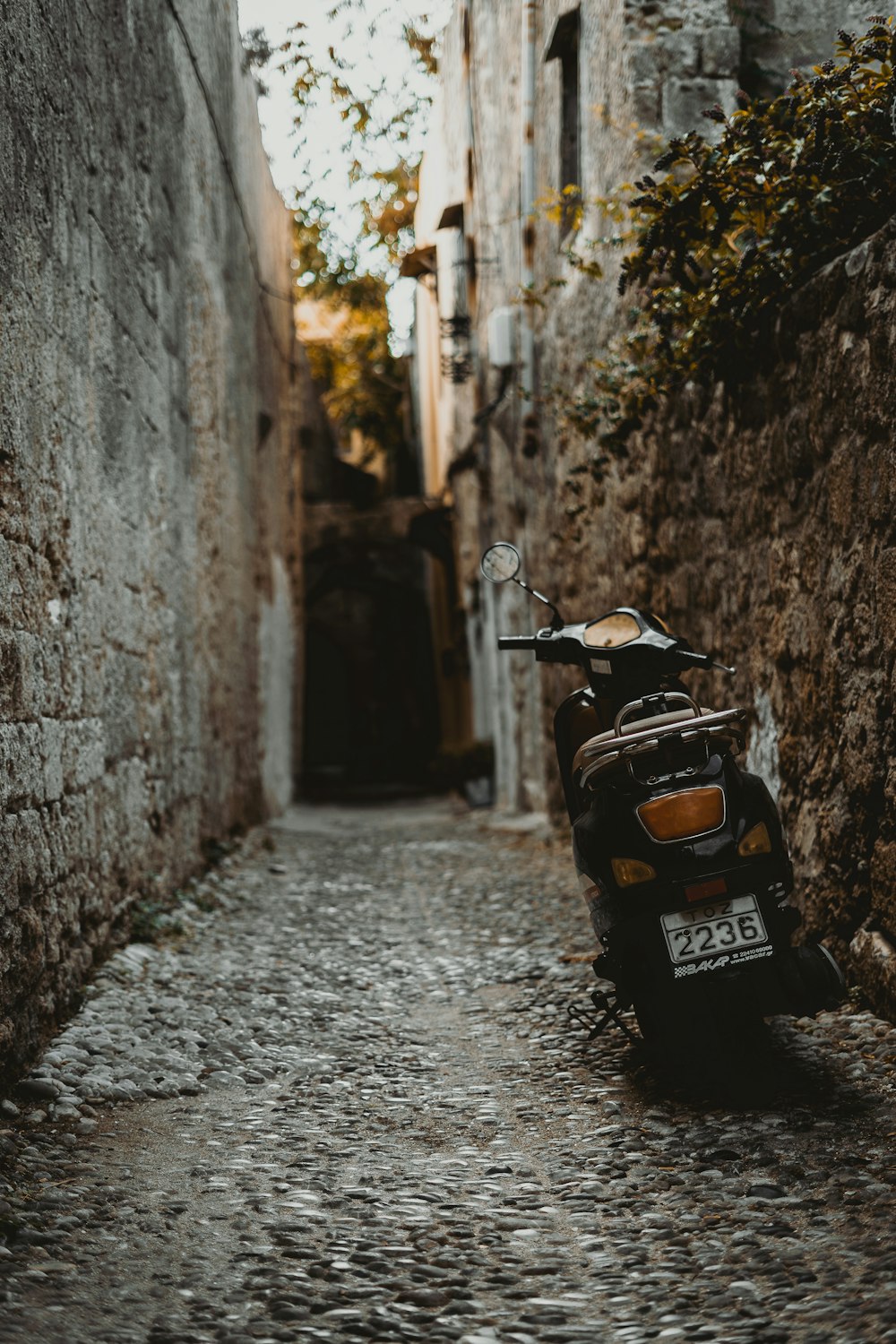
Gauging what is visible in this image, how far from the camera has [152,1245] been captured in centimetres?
234

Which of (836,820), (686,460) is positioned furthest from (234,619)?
(836,820)

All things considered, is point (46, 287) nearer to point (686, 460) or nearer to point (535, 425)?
point (686, 460)

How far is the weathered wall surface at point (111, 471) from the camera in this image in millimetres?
3445

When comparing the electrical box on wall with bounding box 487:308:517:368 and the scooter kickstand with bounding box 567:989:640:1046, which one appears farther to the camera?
the electrical box on wall with bounding box 487:308:517:368

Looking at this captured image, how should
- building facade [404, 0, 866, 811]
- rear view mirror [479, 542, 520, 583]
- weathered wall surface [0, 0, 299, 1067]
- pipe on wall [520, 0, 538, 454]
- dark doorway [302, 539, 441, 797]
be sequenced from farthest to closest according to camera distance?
1. dark doorway [302, 539, 441, 797]
2. pipe on wall [520, 0, 538, 454]
3. building facade [404, 0, 866, 811]
4. rear view mirror [479, 542, 520, 583]
5. weathered wall surface [0, 0, 299, 1067]

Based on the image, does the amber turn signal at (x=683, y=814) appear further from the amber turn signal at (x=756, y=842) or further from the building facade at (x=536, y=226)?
the building facade at (x=536, y=226)

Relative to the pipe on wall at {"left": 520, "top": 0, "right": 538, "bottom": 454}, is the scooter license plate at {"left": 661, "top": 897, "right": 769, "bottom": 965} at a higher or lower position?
lower

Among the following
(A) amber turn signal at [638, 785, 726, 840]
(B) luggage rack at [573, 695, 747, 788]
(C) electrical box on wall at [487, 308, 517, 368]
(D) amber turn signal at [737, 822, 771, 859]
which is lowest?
(D) amber turn signal at [737, 822, 771, 859]

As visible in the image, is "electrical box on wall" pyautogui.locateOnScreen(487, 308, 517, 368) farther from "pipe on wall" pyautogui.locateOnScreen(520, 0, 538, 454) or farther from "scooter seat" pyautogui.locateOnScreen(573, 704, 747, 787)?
"scooter seat" pyautogui.locateOnScreen(573, 704, 747, 787)

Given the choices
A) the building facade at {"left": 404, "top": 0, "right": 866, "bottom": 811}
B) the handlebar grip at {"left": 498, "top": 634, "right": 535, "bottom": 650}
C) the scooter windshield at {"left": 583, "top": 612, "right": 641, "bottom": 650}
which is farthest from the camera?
the building facade at {"left": 404, "top": 0, "right": 866, "bottom": 811}

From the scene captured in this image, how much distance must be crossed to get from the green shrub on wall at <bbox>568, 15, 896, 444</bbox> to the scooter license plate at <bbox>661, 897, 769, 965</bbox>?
6.58ft


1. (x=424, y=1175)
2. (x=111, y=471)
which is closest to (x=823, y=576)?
(x=424, y=1175)

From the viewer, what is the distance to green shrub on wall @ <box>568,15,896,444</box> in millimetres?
3688

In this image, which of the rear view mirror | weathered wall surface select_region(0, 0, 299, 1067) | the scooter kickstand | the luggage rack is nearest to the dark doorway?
weathered wall surface select_region(0, 0, 299, 1067)
